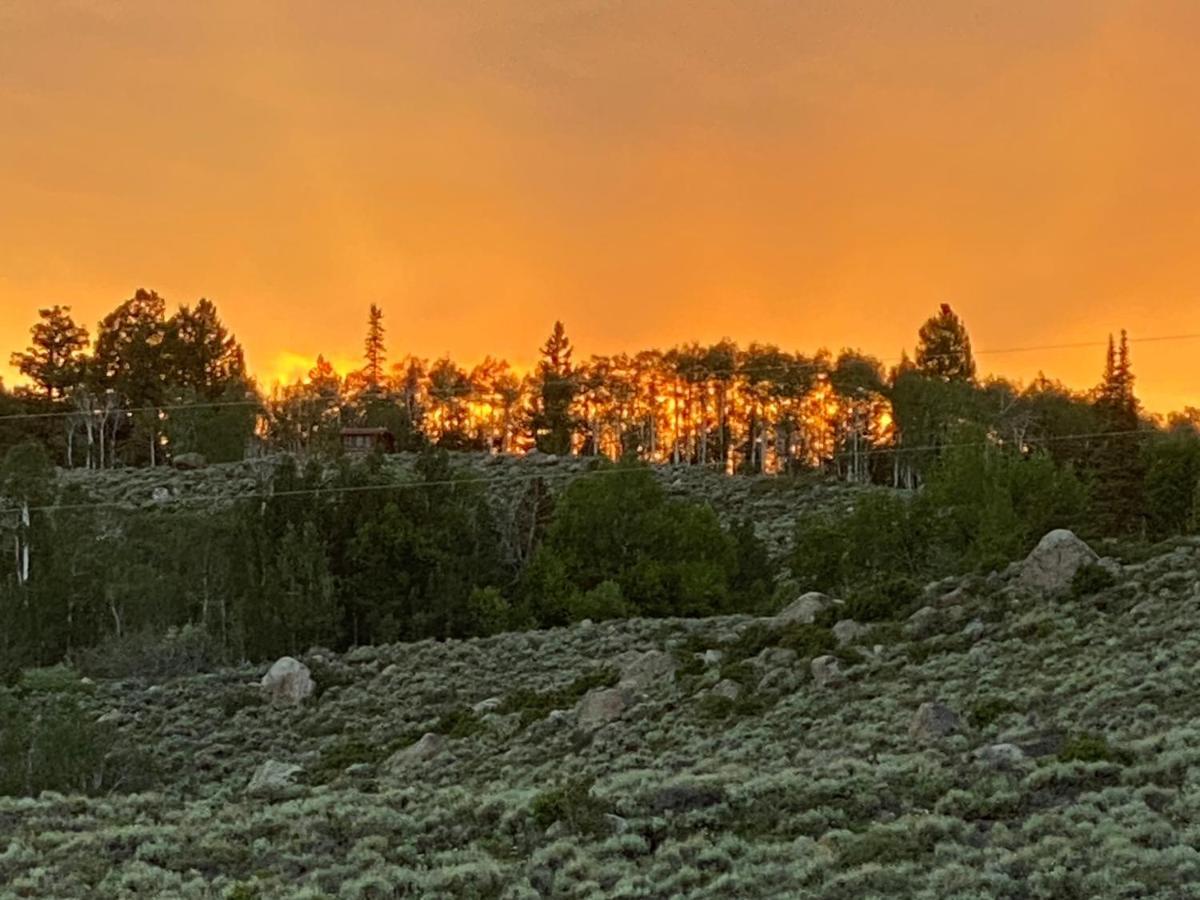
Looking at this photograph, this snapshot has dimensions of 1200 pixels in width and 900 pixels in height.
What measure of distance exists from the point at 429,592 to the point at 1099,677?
28845 mm

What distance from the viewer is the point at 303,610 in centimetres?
4197

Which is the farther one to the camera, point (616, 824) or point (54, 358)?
point (54, 358)

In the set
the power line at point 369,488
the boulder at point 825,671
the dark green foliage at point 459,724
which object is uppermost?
the power line at point 369,488

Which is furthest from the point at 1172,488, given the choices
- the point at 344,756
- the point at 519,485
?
the point at 344,756

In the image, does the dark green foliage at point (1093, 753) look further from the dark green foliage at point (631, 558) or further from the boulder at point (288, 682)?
the dark green foliage at point (631, 558)

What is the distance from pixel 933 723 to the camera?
18.7 m

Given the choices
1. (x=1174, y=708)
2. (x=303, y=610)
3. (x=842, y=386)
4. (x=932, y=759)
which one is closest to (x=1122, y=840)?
(x=932, y=759)

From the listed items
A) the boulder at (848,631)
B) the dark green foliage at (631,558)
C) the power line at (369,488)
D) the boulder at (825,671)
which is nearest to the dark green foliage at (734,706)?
the boulder at (825,671)

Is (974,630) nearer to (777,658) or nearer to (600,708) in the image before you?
(777,658)

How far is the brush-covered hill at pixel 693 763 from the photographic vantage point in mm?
12047

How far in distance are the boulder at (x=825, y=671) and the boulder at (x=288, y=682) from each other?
Answer: 15530mm

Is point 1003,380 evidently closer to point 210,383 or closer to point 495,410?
point 495,410

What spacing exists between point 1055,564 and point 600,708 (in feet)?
35.7

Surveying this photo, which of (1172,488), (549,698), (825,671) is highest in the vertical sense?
(1172,488)
